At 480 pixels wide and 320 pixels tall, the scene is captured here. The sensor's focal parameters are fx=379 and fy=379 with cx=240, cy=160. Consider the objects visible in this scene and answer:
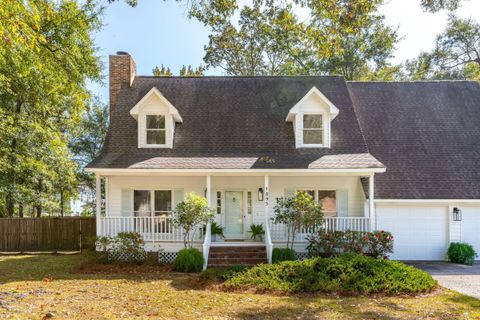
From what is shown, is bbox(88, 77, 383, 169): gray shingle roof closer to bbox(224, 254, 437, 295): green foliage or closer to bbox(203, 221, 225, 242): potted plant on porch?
A: bbox(203, 221, 225, 242): potted plant on porch

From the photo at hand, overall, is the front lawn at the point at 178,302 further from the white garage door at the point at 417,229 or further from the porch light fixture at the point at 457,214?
the porch light fixture at the point at 457,214

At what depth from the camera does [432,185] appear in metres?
14.8

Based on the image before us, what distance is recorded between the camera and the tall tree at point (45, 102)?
610 inches

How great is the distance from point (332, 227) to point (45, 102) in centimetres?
1602

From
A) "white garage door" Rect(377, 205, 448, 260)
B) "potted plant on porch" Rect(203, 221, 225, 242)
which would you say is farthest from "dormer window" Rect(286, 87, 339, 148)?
"potted plant on porch" Rect(203, 221, 225, 242)

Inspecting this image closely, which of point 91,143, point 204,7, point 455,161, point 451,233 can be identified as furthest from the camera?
point 91,143

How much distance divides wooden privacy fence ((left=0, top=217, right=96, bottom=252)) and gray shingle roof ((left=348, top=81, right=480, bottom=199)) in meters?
13.6

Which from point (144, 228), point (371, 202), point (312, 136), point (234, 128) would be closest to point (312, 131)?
point (312, 136)

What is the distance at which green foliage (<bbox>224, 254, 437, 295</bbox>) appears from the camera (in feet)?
31.4

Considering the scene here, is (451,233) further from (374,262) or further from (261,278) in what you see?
(261,278)

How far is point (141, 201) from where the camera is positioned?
50.4 ft

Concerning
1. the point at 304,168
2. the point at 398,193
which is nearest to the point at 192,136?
the point at 304,168

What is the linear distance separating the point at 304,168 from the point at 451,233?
254 inches

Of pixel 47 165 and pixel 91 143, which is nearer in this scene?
pixel 47 165
